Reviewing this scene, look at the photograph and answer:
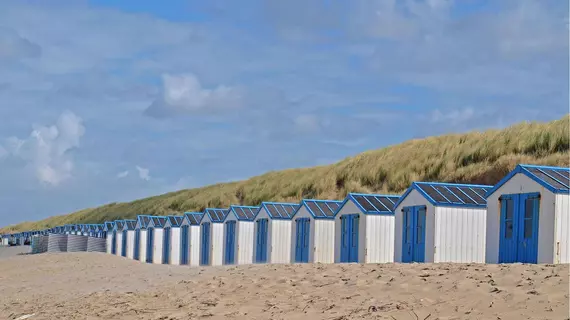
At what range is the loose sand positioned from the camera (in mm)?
12125

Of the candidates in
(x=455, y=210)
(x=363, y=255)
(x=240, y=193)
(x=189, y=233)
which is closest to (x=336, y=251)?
(x=363, y=255)

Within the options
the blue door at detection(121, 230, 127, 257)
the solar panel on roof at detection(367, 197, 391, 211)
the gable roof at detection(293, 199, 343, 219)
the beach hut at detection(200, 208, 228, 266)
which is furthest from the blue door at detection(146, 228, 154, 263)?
the solar panel on roof at detection(367, 197, 391, 211)

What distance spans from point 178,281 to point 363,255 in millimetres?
8683

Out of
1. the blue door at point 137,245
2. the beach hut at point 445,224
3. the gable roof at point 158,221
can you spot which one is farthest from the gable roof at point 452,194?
the blue door at point 137,245

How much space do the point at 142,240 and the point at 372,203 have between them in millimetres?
25630

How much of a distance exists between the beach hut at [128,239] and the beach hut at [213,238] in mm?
13833

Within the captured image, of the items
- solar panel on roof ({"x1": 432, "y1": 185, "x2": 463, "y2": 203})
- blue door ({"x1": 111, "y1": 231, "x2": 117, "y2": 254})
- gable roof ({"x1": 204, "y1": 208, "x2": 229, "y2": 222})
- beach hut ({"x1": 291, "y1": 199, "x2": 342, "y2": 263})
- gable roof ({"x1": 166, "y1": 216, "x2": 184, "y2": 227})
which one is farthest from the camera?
blue door ({"x1": 111, "y1": 231, "x2": 117, "y2": 254})

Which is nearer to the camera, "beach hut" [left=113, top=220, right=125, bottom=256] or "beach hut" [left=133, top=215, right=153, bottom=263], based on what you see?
"beach hut" [left=133, top=215, right=153, bottom=263]

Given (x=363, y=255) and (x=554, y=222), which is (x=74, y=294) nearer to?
(x=363, y=255)

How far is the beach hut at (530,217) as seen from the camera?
18641mm

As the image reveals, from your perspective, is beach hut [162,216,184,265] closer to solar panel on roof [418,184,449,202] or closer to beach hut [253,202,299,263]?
beach hut [253,202,299,263]

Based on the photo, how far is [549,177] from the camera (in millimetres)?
19531

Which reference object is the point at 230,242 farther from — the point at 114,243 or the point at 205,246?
the point at 114,243

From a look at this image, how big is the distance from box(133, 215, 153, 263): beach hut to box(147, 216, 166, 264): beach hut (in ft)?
2.19
